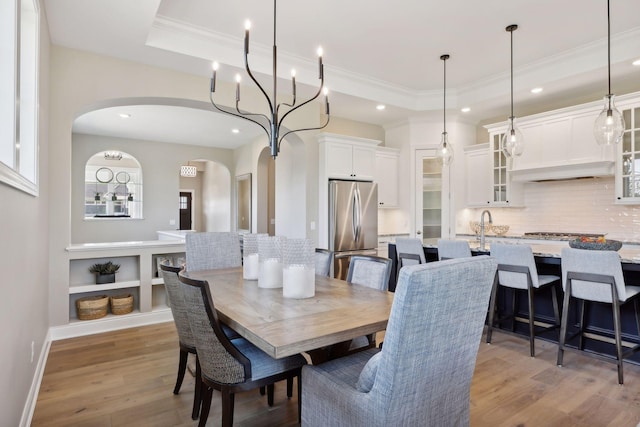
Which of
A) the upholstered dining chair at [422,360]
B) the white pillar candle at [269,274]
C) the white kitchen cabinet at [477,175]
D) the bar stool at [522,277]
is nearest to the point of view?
the upholstered dining chair at [422,360]

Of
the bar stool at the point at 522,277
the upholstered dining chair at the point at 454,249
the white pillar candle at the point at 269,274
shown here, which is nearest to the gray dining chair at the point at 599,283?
the bar stool at the point at 522,277

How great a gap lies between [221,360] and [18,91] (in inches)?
66.3

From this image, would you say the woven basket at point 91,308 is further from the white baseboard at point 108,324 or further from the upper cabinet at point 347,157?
the upper cabinet at point 347,157

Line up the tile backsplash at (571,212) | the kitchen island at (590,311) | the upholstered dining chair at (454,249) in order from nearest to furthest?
the kitchen island at (590,311)
the upholstered dining chair at (454,249)
the tile backsplash at (571,212)

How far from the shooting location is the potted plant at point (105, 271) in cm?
366

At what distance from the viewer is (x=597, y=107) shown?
4.08 m

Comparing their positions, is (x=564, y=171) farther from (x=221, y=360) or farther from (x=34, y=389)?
(x=34, y=389)

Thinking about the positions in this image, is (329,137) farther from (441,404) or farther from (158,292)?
(441,404)

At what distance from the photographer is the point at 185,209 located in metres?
11.7

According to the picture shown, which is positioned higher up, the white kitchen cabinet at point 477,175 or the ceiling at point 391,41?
the ceiling at point 391,41

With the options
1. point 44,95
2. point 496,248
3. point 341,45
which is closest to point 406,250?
point 496,248

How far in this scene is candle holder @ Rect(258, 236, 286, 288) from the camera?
7.12ft

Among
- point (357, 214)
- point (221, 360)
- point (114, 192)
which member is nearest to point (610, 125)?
point (357, 214)

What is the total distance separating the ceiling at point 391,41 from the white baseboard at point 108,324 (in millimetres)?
2608
